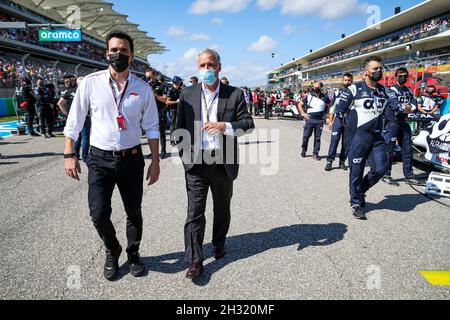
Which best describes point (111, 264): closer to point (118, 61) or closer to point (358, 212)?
point (118, 61)

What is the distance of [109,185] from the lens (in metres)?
2.49

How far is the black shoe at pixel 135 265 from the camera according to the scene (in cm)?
259

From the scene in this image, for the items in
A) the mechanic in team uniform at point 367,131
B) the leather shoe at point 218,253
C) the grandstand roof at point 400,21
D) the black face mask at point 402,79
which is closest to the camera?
the leather shoe at point 218,253

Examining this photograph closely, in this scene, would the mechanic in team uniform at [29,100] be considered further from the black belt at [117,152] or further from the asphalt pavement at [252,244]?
the black belt at [117,152]

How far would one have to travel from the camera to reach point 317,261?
2844 millimetres

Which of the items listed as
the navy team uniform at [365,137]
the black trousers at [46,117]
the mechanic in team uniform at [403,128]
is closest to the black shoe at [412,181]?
the mechanic in team uniform at [403,128]

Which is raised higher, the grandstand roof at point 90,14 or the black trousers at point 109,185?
the grandstand roof at point 90,14

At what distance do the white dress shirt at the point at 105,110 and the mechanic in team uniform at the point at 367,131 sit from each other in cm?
290

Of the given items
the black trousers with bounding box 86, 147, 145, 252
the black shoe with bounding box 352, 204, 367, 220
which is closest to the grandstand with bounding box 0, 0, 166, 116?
the black trousers with bounding box 86, 147, 145, 252

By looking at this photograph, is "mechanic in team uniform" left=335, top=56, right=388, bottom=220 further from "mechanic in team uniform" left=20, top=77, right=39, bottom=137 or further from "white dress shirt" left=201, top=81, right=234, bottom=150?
"mechanic in team uniform" left=20, top=77, right=39, bottom=137

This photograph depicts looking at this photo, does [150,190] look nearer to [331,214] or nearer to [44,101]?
[331,214]
